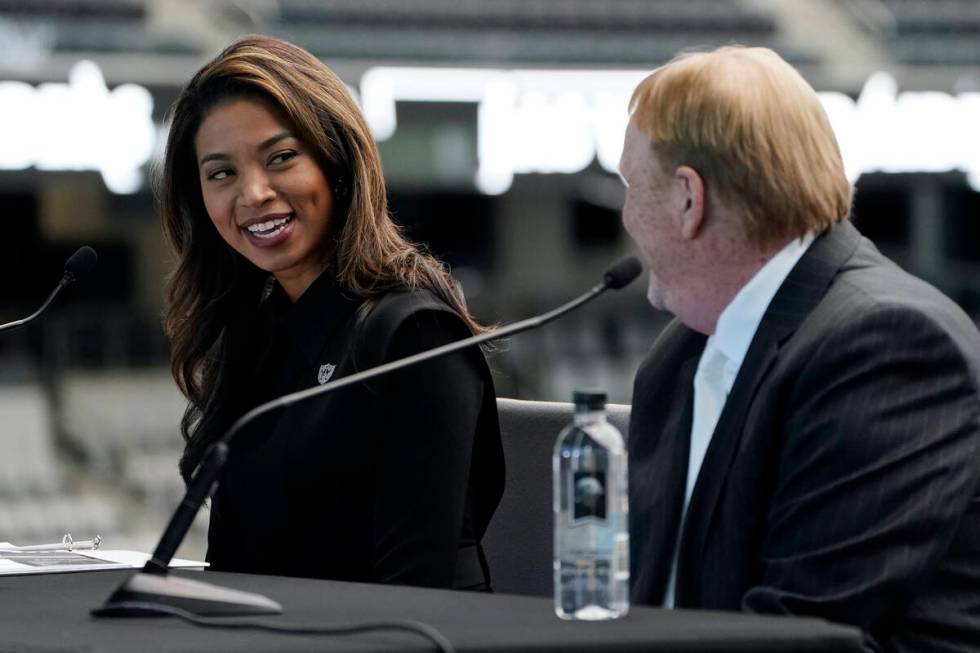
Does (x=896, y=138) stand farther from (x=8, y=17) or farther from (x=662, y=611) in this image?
(x=662, y=611)

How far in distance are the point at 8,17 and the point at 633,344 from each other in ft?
14.7

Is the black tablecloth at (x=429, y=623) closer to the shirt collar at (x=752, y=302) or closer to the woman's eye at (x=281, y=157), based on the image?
the shirt collar at (x=752, y=302)

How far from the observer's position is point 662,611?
1248 millimetres

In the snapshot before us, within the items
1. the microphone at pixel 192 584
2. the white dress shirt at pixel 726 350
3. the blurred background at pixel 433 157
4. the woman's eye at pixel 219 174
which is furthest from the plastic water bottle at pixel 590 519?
the blurred background at pixel 433 157

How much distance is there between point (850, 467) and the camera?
1397mm

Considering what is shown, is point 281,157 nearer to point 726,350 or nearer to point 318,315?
point 318,315

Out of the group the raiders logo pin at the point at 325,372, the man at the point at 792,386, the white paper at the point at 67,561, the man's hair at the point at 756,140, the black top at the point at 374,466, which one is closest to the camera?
the man at the point at 792,386

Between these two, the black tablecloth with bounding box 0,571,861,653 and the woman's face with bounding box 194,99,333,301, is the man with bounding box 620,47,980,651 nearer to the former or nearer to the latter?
the black tablecloth with bounding box 0,571,861,653

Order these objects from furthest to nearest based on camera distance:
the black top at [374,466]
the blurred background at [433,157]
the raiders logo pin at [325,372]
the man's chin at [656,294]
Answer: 1. the blurred background at [433,157]
2. the raiders logo pin at [325,372]
3. the black top at [374,466]
4. the man's chin at [656,294]

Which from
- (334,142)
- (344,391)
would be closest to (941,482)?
(344,391)

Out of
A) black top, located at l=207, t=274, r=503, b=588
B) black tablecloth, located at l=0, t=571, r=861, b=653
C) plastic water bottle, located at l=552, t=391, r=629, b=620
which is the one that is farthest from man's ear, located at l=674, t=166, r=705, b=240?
black top, located at l=207, t=274, r=503, b=588

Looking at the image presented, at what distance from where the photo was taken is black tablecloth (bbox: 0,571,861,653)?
1.11 metres

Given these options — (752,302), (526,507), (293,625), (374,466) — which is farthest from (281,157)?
(293,625)

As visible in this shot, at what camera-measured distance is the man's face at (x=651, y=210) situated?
1.54 metres
